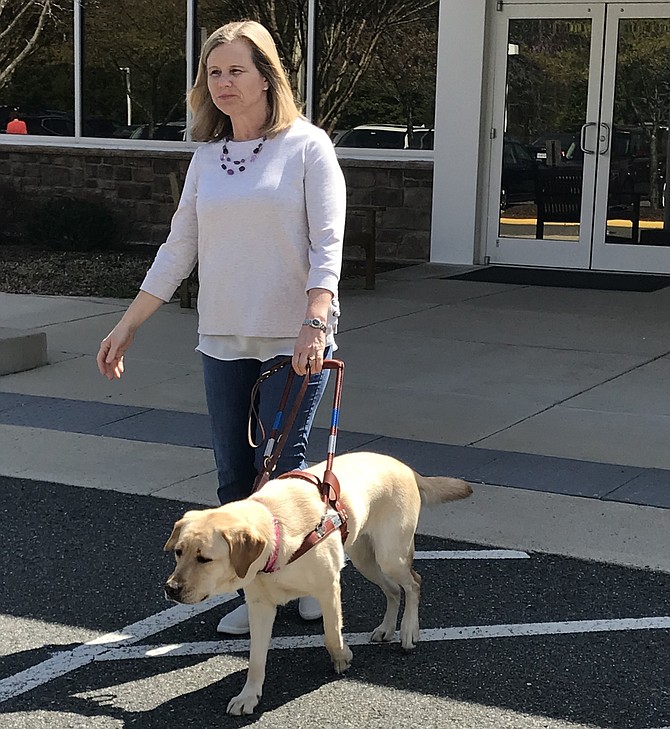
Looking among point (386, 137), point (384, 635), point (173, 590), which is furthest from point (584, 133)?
point (173, 590)

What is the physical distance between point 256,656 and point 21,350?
16.2 ft

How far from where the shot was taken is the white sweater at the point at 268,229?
3680mm

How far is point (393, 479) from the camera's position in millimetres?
3842

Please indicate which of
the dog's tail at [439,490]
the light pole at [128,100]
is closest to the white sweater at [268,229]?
the dog's tail at [439,490]

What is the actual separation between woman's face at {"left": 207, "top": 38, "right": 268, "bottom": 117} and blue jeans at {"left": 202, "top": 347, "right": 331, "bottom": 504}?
2.59 feet

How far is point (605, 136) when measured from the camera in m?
12.2

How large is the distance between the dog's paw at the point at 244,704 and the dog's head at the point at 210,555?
1.43 ft

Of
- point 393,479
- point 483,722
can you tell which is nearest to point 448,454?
point 393,479

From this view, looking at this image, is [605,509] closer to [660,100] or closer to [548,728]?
[548,728]

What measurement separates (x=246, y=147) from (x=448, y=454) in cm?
279

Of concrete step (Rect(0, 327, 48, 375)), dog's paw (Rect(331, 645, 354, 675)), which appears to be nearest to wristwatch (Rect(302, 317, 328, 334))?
dog's paw (Rect(331, 645, 354, 675))

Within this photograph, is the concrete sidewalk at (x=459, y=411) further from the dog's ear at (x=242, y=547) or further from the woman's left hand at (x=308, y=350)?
the dog's ear at (x=242, y=547)

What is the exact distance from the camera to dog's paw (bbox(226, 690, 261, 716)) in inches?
138

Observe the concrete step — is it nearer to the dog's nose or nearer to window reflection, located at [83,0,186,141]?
the dog's nose
